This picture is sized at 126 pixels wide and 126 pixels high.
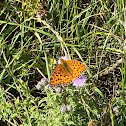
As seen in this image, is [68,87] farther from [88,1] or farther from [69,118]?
[88,1]

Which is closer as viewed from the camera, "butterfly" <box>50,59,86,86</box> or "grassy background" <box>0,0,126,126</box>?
"butterfly" <box>50,59,86,86</box>

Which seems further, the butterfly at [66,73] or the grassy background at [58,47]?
the grassy background at [58,47]

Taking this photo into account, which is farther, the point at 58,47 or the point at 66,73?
the point at 58,47

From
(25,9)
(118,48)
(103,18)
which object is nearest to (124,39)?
(118,48)
